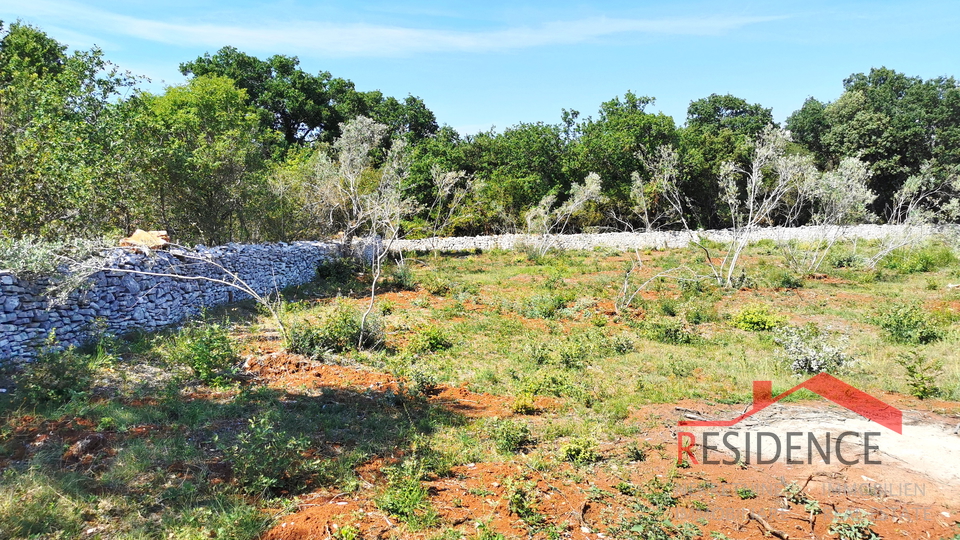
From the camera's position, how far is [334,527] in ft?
16.1

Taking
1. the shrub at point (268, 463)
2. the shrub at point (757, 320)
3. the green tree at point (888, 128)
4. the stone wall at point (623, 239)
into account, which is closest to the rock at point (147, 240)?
the shrub at point (268, 463)

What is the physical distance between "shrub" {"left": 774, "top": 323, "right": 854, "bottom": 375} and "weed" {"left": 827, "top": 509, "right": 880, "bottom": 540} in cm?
519

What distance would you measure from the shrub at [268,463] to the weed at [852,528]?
17.3ft

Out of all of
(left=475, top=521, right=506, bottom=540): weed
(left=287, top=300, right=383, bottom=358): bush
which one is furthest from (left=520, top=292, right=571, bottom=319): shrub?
(left=475, top=521, right=506, bottom=540): weed

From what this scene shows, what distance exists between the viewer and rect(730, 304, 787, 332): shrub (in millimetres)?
12945

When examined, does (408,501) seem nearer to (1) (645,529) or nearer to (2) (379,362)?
(1) (645,529)

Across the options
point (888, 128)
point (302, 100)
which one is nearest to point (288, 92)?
point (302, 100)

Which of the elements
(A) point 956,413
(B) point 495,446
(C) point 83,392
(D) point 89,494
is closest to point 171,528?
(D) point 89,494

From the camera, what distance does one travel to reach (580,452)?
254 inches

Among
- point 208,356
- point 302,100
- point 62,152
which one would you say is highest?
point 302,100

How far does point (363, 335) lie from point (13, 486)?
671 centimetres

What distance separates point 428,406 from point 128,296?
720 centimetres

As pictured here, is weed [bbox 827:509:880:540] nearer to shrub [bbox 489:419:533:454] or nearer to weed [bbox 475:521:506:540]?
weed [bbox 475:521:506:540]

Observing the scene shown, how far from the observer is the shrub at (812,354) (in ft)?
31.6
